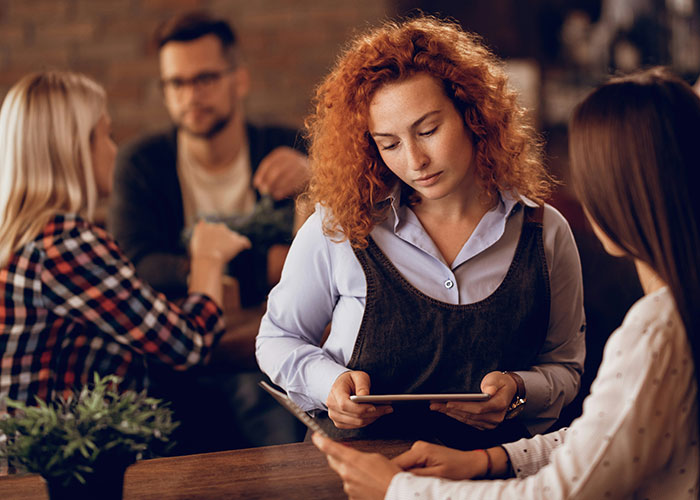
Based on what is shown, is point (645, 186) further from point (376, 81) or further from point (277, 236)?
point (277, 236)

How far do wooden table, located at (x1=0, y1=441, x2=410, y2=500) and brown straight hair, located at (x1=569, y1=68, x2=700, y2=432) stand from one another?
48cm

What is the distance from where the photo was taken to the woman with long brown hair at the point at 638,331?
86 cm

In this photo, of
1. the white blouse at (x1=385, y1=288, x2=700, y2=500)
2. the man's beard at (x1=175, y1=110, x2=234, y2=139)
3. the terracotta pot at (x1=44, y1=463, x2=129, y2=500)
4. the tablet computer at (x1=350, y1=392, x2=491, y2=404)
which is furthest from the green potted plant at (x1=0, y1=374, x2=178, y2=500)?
the man's beard at (x1=175, y1=110, x2=234, y2=139)

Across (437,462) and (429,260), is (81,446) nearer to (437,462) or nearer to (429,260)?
(437,462)

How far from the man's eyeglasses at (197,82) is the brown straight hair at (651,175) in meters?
2.04

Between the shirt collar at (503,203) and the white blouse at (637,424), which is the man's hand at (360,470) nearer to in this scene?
the white blouse at (637,424)

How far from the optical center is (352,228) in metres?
1.35

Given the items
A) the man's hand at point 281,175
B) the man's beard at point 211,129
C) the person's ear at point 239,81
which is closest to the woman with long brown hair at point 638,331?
the man's hand at point 281,175

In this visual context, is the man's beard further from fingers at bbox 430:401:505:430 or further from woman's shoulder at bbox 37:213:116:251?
fingers at bbox 430:401:505:430

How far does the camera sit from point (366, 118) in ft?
4.38

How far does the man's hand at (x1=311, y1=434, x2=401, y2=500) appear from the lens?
0.97 metres

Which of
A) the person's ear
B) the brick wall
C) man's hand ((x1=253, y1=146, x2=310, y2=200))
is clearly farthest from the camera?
the brick wall

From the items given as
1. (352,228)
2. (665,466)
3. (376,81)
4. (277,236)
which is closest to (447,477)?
(665,466)

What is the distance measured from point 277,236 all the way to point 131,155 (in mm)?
843
